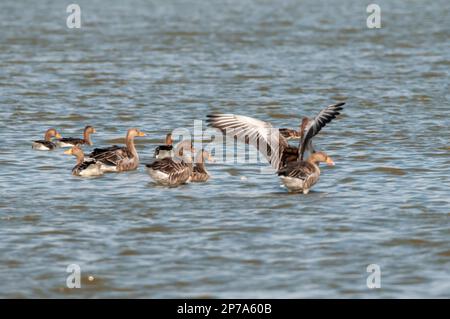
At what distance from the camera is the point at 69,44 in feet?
139

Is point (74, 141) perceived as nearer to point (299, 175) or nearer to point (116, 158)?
point (116, 158)

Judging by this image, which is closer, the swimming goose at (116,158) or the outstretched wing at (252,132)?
the outstretched wing at (252,132)

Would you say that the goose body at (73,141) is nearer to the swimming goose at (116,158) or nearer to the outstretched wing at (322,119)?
the swimming goose at (116,158)

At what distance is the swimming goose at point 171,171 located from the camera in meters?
16.6

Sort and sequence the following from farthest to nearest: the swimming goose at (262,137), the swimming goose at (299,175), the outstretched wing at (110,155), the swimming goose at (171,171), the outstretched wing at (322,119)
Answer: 1. the outstretched wing at (110,155)
2. the swimming goose at (171,171)
3. the swimming goose at (262,137)
4. the swimming goose at (299,175)
5. the outstretched wing at (322,119)

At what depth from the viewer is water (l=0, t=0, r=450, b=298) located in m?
11.9

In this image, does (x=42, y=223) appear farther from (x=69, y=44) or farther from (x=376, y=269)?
(x=69, y=44)

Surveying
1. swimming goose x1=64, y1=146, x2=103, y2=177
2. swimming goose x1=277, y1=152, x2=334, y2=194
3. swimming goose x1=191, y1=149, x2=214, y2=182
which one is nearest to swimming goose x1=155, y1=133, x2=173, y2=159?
swimming goose x1=191, y1=149, x2=214, y2=182

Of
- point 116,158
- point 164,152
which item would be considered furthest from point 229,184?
point 116,158

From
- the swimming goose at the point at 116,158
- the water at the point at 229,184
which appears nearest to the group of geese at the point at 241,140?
the swimming goose at the point at 116,158

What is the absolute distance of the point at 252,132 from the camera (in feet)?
54.4

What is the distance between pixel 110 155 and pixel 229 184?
7.55ft

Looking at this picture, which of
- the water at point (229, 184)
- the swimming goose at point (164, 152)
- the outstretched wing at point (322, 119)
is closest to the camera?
the water at point (229, 184)

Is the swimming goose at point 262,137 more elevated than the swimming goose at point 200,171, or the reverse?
the swimming goose at point 262,137
